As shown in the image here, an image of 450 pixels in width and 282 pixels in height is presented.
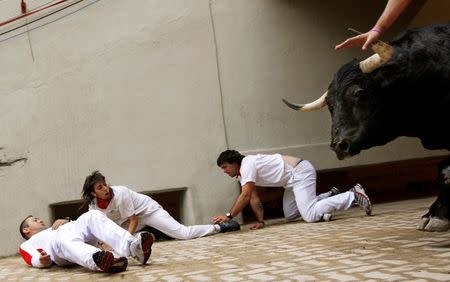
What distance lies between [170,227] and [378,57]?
4.24 metres

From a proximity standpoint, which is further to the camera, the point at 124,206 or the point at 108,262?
the point at 124,206

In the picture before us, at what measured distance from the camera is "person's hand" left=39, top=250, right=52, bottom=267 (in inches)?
256

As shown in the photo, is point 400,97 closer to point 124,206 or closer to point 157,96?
point 124,206

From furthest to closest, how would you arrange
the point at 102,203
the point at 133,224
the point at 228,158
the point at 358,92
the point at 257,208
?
1. the point at 257,208
2. the point at 228,158
3. the point at 133,224
4. the point at 102,203
5. the point at 358,92

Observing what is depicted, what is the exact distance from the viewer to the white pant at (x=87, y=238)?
5.72 metres

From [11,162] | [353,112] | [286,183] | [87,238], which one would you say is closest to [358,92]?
[353,112]

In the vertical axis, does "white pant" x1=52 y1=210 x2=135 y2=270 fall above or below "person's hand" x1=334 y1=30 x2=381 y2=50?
below

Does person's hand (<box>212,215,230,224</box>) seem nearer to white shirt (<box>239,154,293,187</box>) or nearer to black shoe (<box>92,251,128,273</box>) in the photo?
white shirt (<box>239,154,293,187</box>)

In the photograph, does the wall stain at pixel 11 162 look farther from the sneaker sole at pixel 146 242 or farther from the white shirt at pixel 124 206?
the sneaker sole at pixel 146 242

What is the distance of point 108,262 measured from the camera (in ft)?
17.8

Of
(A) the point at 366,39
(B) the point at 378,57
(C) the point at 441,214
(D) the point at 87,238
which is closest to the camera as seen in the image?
(A) the point at 366,39

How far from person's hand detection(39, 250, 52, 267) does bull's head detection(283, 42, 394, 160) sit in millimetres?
2933

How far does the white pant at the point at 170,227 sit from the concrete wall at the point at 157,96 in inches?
34.1

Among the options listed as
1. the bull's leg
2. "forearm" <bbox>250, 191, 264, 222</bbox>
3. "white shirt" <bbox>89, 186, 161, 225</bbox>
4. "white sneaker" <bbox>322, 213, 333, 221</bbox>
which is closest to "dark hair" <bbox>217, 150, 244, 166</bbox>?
"forearm" <bbox>250, 191, 264, 222</bbox>
